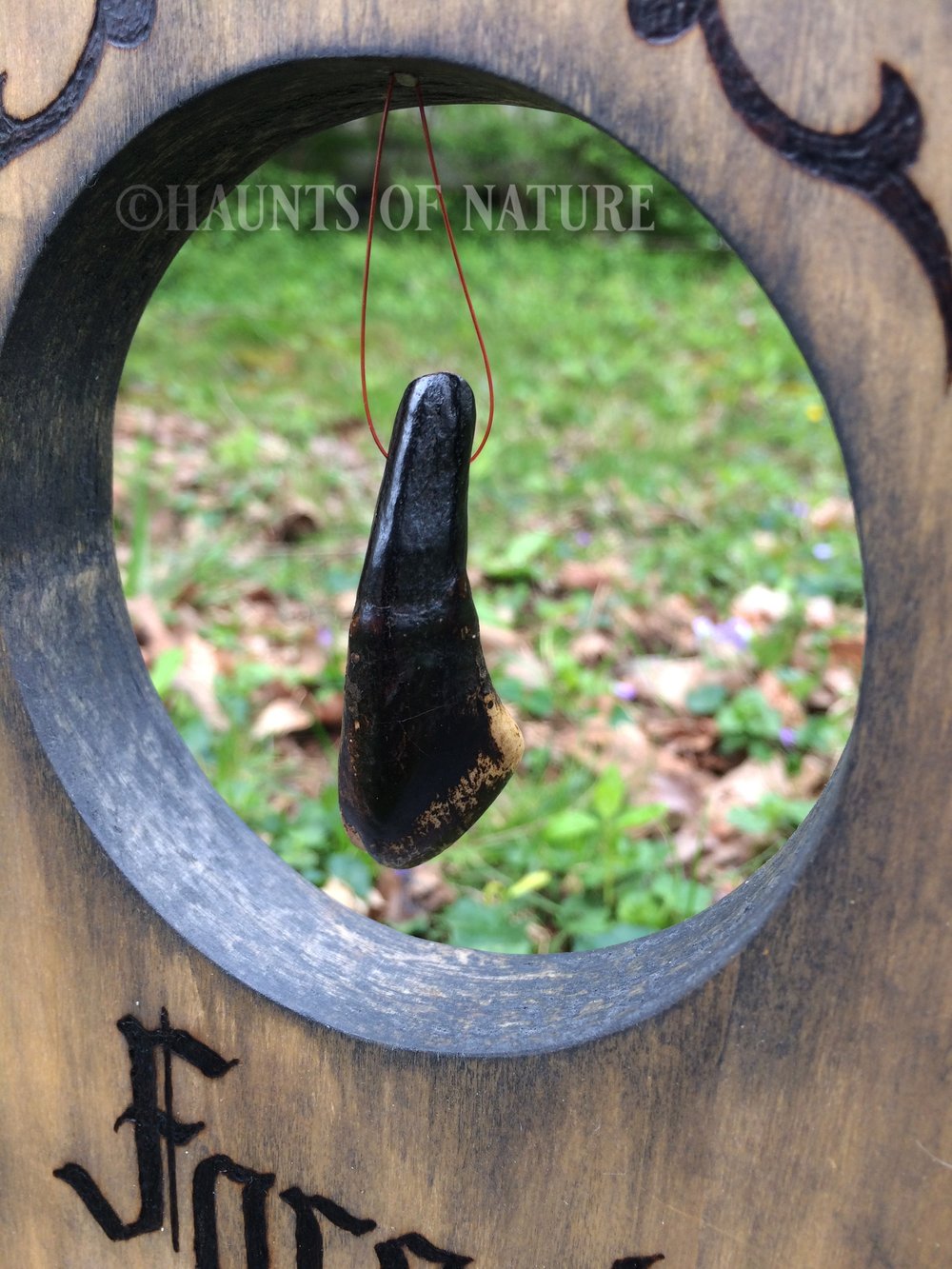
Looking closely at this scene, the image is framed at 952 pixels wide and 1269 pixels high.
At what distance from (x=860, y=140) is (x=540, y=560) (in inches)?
72.0

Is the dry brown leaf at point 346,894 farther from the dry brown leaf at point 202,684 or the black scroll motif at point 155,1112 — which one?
the black scroll motif at point 155,1112

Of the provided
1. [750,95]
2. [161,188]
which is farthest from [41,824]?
[750,95]

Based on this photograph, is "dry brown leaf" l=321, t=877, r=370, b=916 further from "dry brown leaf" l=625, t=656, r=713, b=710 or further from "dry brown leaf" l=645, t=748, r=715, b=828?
"dry brown leaf" l=625, t=656, r=713, b=710

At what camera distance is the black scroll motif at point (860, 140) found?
2.03 ft

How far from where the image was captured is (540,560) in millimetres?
2451

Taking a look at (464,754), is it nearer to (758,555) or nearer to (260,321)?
(758,555)

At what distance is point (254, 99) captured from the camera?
808 millimetres

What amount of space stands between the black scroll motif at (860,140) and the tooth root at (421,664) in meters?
0.28

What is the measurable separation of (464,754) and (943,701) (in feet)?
1.26

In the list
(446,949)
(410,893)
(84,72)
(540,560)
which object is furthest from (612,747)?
(84,72)

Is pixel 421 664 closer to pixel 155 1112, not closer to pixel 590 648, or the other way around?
pixel 155 1112

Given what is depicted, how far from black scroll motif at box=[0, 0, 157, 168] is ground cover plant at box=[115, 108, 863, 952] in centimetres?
93

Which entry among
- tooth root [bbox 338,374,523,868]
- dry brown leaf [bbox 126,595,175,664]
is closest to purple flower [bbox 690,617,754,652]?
dry brown leaf [bbox 126,595,175,664]

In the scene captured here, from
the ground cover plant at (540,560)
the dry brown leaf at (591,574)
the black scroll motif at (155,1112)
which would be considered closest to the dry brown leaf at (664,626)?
the ground cover plant at (540,560)
